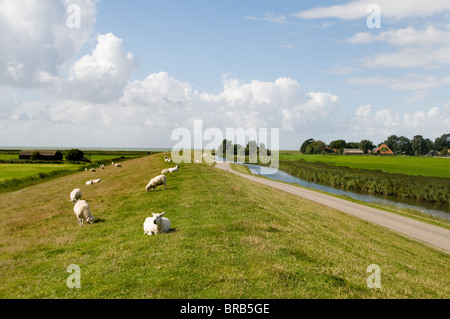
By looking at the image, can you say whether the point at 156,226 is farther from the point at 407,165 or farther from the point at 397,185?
the point at 407,165

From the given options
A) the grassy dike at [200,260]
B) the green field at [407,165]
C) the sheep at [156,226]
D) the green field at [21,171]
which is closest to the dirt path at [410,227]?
the grassy dike at [200,260]

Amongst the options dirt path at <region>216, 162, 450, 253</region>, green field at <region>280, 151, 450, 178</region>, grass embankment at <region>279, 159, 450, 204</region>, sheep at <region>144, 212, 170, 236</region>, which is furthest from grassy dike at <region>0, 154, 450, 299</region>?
green field at <region>280, 151, 450, 178</region>

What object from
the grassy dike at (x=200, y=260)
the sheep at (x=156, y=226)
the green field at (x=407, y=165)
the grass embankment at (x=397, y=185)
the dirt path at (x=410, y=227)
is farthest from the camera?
the green field at (x=407, y=165)

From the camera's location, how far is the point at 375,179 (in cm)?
6391

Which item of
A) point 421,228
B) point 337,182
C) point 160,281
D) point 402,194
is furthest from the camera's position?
point 337,182

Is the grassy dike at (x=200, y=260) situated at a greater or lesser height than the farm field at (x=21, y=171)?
greater

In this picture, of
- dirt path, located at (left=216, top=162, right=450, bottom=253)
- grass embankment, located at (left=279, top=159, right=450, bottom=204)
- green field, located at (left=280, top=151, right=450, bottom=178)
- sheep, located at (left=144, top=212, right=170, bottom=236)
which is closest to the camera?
sheep, located at (left=144, top=212, right=170, bottom=236)

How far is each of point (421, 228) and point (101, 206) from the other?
32140 mm

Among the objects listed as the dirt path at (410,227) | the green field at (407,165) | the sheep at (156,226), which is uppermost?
the sheep at (156,226)

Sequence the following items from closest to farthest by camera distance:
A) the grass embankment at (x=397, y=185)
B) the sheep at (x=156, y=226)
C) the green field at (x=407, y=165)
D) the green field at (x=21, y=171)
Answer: the sheep at (x=156, y=226), the grass embankment at (x=397, y=185), the green field at (x=21, y=171), the green field at (x=407, y=165)

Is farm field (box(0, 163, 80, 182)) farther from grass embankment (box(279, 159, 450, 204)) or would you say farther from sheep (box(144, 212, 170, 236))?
grass embankment (box(279, 159, 450, 204))

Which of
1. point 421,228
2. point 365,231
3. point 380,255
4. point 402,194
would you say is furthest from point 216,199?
point 402,194

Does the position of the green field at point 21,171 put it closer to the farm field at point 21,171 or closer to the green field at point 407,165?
the farm field at point 21,171
